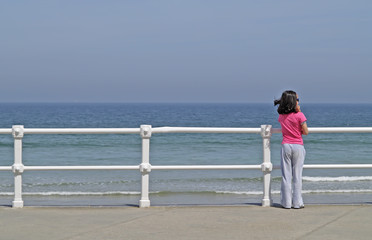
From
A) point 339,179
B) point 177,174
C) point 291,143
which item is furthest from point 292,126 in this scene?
point 177,174

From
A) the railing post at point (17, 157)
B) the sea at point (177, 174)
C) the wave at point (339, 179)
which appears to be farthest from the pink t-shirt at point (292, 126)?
the wave at point (339, 179)

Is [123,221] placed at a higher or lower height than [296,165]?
lower

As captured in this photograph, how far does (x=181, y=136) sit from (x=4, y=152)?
11.3m

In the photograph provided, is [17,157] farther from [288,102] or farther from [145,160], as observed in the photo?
[288,102]

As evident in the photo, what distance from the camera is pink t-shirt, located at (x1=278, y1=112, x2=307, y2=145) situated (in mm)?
7734

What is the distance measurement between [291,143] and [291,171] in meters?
0.39

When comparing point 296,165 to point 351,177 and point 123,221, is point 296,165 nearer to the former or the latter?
point 123,221

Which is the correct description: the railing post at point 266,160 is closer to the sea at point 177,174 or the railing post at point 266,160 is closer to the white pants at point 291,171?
the white pants at point 291,171

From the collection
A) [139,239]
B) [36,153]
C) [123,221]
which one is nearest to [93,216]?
[123,221]

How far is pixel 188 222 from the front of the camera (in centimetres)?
686

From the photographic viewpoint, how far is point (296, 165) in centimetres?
791

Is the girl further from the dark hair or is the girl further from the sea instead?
the sea

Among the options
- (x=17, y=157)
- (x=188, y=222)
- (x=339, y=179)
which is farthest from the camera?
(x=339, y=179)

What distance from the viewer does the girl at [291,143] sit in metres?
7.74
